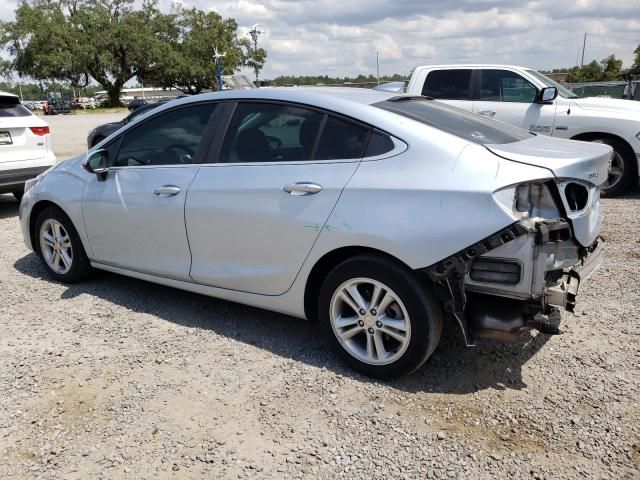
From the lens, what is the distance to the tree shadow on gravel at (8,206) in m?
8.07

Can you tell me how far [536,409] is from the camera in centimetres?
294

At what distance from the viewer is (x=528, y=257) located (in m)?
2.74

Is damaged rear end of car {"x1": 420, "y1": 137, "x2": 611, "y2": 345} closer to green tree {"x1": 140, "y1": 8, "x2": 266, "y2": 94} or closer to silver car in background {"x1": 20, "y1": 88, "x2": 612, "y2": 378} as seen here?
silver car in background {"x1": 20, "y1": 88, "x2": 612, "y2": 378}

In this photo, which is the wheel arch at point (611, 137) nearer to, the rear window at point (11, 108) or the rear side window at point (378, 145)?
the rear side window at point (378, 145)

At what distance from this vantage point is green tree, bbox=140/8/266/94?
213 ft

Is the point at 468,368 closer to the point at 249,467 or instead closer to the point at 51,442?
the point at 249,467

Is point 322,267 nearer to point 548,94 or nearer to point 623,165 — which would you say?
point 548,94

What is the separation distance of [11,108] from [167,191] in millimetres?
5203

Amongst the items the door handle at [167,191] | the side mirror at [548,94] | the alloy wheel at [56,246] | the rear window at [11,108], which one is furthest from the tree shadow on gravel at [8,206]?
the side mirror at [548,94]

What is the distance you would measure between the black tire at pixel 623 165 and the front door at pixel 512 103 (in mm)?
818

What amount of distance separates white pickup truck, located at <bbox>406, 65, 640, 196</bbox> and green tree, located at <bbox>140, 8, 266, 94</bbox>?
58.3 metres

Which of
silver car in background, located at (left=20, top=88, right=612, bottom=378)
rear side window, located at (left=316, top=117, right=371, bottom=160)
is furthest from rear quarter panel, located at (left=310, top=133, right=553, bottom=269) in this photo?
rear side window, located at (left=316, top=117, right=371, bottom=160)

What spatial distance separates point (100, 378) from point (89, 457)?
2.47 feet

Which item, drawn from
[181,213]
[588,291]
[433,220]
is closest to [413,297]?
[433,220]
